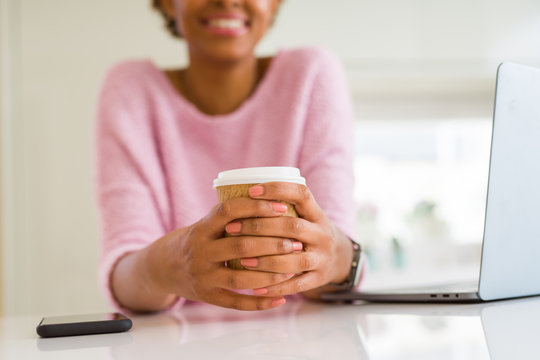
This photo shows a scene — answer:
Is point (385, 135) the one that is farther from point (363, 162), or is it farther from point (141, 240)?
point (141, 240)

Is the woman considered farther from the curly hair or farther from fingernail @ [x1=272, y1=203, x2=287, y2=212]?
fingernail @ [x1=272, y1=203, x2=287, y2=212]

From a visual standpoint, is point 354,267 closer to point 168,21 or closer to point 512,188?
point 512,188

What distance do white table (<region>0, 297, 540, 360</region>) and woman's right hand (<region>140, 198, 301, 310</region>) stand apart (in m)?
0.04

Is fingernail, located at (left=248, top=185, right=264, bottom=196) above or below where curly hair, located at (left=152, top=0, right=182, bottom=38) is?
below

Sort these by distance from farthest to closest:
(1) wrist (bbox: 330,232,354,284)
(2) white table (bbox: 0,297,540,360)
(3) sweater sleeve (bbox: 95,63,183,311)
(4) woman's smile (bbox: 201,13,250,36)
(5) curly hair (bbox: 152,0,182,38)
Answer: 1. (5) curly hair (bbox: 152,0,182,38)
2. (4) woman's smile (bbox: 201,13,250,36)
3. (3) sweater sleeve (bbox: 95,63,183,311)
4. (1) wrist (bbox: 330,232,354,284)
5. (2) white table (bbox: 0,297,540,360)

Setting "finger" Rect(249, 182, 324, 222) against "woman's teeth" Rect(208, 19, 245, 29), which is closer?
"finger" Rect(249, 182, 324, 222)

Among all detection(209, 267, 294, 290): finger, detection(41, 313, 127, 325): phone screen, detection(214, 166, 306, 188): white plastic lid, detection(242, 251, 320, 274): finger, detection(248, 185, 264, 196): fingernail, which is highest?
detection(214, 166, 306, 188): white plastic lid

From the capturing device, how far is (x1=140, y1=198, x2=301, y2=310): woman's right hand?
601mm

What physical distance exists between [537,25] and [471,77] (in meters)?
0.38

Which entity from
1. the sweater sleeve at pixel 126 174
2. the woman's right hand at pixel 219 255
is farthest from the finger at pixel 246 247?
the sweater sleeve at pixel 126 174

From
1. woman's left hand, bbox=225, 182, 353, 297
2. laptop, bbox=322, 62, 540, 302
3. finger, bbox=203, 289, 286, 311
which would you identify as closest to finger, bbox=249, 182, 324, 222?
woman's left hand, bbox=225, 182, 353, 297

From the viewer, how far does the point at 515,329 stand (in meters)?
0.56

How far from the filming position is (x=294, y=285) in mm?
661

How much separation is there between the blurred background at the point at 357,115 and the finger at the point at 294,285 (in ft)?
5.49
